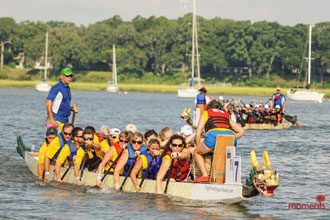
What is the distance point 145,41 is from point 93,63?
335 inches

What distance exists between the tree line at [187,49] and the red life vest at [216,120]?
118323 millimetres

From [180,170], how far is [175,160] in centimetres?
40

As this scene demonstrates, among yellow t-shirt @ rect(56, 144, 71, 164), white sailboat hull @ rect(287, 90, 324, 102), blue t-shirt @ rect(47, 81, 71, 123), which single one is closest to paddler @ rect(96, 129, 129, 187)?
yellow t-shirt @ rect(56, 144, 71, 164)

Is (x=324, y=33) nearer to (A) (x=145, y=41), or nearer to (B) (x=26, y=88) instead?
(A) (x=145, y=41)

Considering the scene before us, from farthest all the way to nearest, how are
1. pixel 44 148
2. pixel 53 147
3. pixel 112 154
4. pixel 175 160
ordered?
pixel 44 148
pixel 53 147
pixel 112 154
pixel 175 160

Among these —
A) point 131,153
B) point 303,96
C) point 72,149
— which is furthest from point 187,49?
point 131,153

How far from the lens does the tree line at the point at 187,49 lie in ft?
466

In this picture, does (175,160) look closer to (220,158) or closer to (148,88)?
(220,158)

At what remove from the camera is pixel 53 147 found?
22.6 meters

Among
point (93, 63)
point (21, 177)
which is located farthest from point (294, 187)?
point (93, 63)

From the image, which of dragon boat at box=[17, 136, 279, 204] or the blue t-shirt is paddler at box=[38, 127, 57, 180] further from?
dragon boat at box=[17, 136, 279, 204]

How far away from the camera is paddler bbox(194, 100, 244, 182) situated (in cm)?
1944

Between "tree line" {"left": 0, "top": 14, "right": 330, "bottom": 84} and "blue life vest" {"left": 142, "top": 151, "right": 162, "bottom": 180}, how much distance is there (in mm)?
117398

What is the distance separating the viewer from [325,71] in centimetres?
14212
